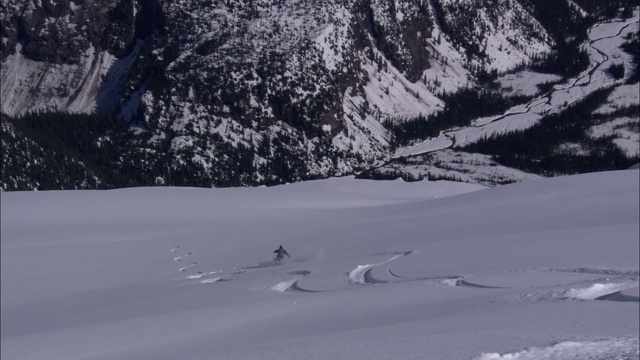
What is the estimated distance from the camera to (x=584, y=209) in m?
20.5

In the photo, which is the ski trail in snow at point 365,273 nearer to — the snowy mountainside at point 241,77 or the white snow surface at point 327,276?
the white snow surface at point 327,276

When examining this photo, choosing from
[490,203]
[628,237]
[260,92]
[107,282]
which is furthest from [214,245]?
[260,92]

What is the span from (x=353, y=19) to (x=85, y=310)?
11348cm

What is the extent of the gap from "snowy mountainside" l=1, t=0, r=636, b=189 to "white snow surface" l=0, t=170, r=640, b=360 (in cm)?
6626

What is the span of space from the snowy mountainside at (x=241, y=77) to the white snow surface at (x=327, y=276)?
66265mm

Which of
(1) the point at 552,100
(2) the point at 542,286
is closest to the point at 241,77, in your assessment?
(1) the point at 552,100

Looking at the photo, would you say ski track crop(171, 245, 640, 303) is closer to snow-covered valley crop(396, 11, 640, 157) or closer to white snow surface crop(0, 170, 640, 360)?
white snow surface crop(0, 170, 640, 360)

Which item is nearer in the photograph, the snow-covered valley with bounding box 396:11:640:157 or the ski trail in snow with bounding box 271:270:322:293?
the ski trail in snow with bounding box 271:270:322:293

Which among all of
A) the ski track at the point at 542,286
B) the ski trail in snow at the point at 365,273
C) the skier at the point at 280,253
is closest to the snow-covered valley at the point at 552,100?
the skier at the point at 280,253

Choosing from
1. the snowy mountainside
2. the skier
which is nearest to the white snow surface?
the skier

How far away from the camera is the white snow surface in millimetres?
8883

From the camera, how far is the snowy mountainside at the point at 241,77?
340 feet

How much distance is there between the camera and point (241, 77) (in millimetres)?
110688

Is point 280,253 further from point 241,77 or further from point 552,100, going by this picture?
point 552,100
